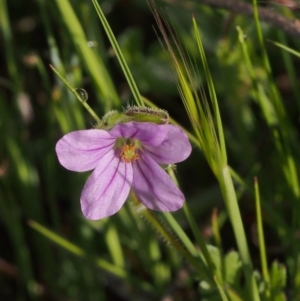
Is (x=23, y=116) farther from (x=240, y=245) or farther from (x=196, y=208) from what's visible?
(x=240, y=245)

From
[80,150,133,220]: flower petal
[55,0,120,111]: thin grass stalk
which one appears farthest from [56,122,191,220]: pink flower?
[55,0,120,111]: thin grass stalk

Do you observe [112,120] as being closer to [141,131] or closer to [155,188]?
[141,131]

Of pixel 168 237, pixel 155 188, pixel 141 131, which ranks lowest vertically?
pixel 168 237

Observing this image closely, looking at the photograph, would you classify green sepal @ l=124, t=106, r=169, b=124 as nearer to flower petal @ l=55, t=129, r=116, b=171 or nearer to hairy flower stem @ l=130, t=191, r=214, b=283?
flower petal @ l=55, t=129, r=116, b=171

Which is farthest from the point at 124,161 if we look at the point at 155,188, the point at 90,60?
the point at 90,60

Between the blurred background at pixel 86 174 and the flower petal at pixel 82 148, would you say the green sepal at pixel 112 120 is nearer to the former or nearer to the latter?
the flower petal at pixel 82 148

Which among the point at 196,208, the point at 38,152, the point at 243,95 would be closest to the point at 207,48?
the point at 243,95
